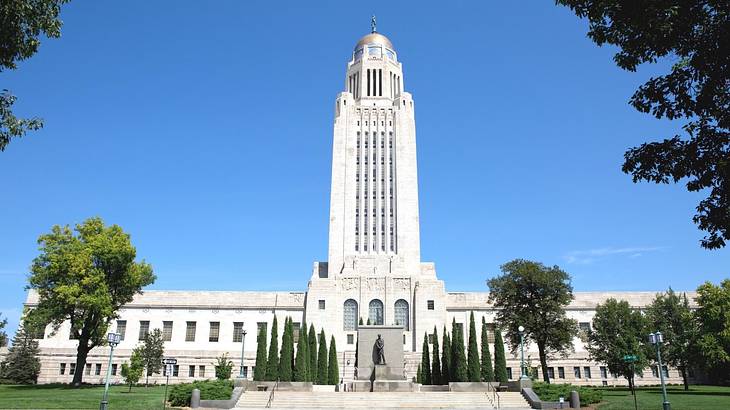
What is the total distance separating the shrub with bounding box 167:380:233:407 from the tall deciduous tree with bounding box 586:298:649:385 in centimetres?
2860

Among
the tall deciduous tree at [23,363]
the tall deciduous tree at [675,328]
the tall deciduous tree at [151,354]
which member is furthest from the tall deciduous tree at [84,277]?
the tall deciduous tree at [675,328]

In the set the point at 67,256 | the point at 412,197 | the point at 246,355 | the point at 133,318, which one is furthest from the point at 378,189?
the point at 67,256

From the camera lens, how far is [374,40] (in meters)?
74.0

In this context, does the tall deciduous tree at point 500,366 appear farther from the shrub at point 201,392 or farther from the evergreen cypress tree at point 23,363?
the evergreen cypress tree at point 23,363

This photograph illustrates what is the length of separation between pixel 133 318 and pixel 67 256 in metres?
24.5

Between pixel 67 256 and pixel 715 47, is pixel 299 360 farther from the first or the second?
pixel 715 47

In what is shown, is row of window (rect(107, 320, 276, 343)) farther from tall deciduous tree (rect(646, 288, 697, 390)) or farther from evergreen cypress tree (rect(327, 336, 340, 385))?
tall deciduous tree (rect(646, 288, 697, 390))

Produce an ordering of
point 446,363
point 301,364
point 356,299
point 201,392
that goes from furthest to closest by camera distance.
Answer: point 356,299, point 446,363, point 301,364, point 201,392

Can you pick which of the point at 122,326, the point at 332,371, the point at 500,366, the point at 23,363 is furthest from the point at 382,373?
the point at 23,363

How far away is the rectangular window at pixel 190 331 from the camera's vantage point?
5906cm

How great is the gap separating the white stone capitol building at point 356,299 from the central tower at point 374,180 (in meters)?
0.12

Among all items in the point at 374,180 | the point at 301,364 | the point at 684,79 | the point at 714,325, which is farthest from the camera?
the point at 374,180

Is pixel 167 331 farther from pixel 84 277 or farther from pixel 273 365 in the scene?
pixel 273 365

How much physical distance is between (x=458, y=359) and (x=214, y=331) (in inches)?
1348
